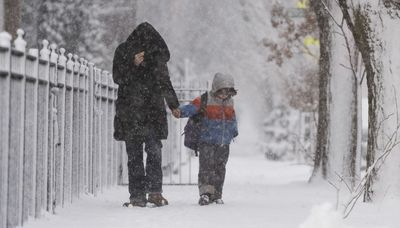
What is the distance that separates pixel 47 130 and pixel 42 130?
135mm

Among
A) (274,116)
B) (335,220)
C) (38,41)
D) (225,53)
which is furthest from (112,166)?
(225,53)

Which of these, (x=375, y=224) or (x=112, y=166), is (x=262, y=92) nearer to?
(x=112, y=166)

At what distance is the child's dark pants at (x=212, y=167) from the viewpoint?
1082 centimetres

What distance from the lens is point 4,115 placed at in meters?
7.18

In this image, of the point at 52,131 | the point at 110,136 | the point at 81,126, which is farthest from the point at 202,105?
the point at 110,136

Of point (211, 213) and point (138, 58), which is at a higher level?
point (138, 58)

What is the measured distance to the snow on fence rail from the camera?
730cm

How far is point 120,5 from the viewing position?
3106cm

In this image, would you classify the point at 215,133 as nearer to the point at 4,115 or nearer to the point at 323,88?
the point at 4,115

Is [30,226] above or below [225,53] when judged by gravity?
below

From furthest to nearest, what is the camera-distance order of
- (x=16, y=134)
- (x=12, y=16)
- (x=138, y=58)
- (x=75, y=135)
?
(x=12, y=16), (x=75, y=135), (x=138, y=58), (x=16, y=134)

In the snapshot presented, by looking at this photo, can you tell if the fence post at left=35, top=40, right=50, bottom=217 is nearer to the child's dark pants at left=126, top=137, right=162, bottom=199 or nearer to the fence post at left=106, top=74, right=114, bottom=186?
the child's dark pants at left=126, top=137, right=162, bottom=199

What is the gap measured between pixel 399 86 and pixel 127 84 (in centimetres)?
267

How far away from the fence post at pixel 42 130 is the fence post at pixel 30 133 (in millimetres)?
214
